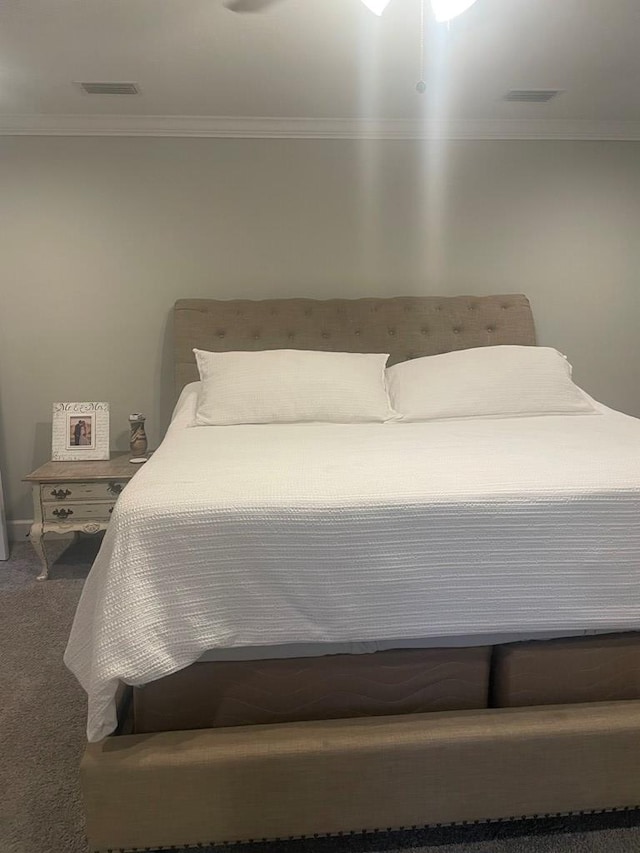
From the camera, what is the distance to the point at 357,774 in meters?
1.44

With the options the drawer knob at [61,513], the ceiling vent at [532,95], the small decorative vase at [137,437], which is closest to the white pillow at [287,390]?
the small decorative vase at [137,437]

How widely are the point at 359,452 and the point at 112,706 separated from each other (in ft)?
3.17

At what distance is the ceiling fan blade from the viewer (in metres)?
1.96

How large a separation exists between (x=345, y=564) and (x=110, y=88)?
2.33m

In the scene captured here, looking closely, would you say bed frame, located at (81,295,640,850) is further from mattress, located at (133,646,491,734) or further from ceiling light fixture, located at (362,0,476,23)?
ceiling light fixture, located at (362,0,476,23)

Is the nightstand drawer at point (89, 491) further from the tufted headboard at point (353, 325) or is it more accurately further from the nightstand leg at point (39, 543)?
the tufted headboard at point (353, 325)

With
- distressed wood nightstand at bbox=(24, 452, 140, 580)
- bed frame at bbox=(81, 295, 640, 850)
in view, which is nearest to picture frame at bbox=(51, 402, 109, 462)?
distressed wood nightstand at bbox=(24, 452, 140, 580)

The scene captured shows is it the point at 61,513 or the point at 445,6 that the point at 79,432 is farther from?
the point at 445,6

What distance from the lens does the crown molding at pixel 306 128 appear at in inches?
122

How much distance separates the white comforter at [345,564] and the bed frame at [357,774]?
0.56ft

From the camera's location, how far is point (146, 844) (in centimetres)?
143

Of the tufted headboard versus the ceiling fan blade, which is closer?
the ceiling fan blade

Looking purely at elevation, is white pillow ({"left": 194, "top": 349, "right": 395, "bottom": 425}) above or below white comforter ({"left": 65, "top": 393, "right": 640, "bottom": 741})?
above

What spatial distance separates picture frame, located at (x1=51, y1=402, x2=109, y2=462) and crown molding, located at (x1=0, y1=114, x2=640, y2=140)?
136 centimetres
